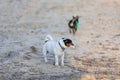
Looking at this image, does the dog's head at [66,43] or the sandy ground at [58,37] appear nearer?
the sandy ground at [58,37]

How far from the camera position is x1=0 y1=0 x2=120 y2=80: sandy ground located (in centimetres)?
1141

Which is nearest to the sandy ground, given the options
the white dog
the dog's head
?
the white dog

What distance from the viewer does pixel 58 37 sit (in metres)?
19.8

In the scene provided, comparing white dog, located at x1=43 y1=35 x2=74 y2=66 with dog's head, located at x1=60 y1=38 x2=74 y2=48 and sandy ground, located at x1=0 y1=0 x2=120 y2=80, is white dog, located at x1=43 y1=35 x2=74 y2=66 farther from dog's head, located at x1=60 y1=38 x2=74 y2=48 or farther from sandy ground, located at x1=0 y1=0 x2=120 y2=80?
sandy ground, located at x1=0 y1=0 x2=120 y2=80

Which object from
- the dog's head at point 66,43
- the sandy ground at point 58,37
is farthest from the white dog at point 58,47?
the sandy ground at point 58,37

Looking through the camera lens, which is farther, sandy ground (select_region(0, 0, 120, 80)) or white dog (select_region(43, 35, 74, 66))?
white dog (select_region(43, 35, 74, 66))

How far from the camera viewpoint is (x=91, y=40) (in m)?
18.1

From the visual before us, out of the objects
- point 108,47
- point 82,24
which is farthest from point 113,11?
point 108,47

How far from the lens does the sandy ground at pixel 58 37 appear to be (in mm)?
11414

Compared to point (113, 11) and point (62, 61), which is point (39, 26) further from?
point (62, 61)

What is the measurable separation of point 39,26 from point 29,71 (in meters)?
12.9

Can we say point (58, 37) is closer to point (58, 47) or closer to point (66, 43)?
point (58, 47)

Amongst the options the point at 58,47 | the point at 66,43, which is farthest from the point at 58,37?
the point at 66,43

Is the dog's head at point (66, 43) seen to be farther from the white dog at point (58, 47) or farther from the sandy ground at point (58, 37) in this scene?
the sandy ground at point (58, 37)
